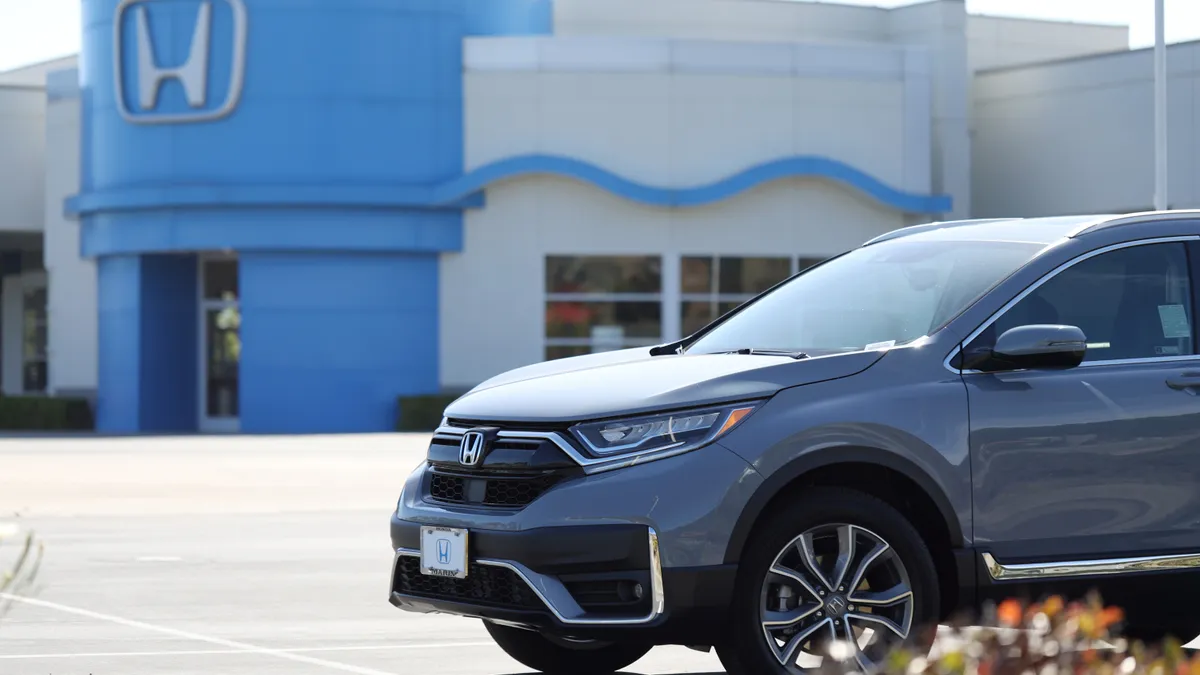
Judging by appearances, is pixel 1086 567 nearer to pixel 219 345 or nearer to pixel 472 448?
pixel 472 448

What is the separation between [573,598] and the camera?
252 inches

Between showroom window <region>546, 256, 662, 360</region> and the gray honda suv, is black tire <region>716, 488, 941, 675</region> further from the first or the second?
showroom window <region>546, 256, 662, 360</region>

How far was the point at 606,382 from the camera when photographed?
22.5 ft

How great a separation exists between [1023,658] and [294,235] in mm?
31601

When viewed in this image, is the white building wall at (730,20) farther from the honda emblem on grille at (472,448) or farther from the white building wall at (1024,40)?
the honda emblem on grille at (472,448)

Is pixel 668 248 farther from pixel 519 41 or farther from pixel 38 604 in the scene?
pixel 38 604

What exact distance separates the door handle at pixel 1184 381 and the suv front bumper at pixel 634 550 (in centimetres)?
179

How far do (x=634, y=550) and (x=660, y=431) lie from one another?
0.42 meters

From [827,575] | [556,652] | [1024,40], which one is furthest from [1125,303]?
[1024,40]

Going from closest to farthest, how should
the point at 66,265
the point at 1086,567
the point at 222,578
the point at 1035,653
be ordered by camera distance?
the point at 1035,653, the point at 1086,567, the point at 222,578, the point at 66,265

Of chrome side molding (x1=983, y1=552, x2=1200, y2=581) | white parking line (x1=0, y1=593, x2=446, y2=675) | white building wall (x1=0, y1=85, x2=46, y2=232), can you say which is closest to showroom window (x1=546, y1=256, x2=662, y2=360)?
white building wall (x1=0, y1=85, x2=46, y2=232)

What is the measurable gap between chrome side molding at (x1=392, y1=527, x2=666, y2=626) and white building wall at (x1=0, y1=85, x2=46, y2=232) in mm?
36666

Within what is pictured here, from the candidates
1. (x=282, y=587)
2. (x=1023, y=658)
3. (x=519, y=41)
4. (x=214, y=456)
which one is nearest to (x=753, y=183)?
(x=519, y=41)

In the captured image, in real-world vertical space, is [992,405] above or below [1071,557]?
above
